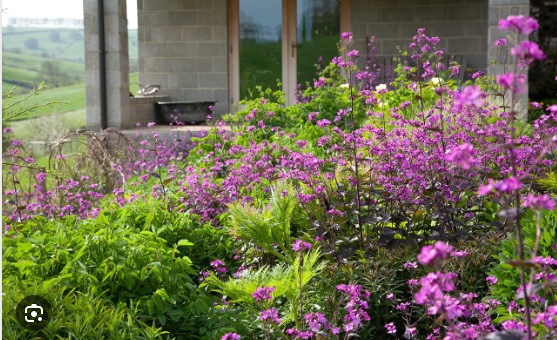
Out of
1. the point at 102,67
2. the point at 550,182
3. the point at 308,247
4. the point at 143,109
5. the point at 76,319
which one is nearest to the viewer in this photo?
the point at 308,247

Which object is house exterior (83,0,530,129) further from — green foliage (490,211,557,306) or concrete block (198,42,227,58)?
green foliage (490,211,557,306)

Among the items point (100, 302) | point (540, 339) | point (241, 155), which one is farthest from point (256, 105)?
point (540, 339)

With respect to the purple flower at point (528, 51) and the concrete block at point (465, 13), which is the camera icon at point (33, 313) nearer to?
the purple flower at point (528, 51)

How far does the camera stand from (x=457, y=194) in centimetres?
444

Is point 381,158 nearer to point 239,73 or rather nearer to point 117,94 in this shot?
point 117,94

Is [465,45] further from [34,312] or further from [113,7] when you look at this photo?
[34,312]

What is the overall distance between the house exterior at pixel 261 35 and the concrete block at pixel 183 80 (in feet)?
0.05

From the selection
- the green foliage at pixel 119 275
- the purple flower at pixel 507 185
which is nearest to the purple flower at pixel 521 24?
the purple flower at pixel 507 185

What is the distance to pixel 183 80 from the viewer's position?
12492 mm

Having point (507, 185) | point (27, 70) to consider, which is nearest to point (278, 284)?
point (507, 185)

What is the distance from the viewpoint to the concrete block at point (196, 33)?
1234 centimetres

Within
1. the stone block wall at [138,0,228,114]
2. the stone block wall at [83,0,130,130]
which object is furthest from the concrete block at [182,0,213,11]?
the stone block wall at [83,0,130,130]

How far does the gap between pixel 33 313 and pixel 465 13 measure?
950 cm

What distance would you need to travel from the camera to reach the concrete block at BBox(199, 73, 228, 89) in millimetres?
12359
